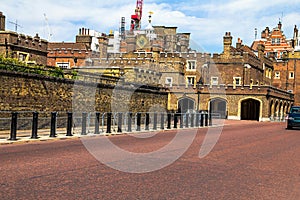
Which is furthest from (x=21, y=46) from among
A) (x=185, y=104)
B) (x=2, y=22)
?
(x=185, y=104)

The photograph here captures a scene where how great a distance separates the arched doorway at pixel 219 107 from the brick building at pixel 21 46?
82.6 feet

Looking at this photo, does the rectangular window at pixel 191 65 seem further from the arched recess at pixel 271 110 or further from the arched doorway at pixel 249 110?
the arched recess at pixel 271 110

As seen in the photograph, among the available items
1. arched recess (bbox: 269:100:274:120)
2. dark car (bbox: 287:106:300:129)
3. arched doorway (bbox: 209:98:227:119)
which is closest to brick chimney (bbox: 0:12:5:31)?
dark car (bbox: 287:106:300:129)

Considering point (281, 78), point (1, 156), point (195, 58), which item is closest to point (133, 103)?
point (1, 156)

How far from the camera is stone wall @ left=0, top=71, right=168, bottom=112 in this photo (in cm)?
1995

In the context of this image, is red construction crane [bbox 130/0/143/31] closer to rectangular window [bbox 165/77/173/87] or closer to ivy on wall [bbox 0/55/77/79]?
rectangular window [bbox 165/77/173/87]

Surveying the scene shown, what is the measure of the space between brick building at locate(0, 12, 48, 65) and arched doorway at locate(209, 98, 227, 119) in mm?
25171

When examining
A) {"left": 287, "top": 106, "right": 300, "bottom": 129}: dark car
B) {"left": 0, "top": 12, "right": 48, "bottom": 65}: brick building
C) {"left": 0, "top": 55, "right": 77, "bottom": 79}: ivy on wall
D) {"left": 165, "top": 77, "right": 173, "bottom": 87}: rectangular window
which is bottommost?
{"left": 287, "top": 106, "right": 300, "bottom": 129}: dark car

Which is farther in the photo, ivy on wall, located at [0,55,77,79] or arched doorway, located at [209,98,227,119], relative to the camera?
arched doorway, located at [209,98,227,119]

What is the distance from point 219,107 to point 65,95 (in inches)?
1324

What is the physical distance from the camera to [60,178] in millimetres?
7855

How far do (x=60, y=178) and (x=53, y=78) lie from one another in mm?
15601

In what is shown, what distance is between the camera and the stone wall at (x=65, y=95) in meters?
19.9

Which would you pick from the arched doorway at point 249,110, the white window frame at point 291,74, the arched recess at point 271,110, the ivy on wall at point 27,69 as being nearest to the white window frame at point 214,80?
the arched doorway at point 249,110
